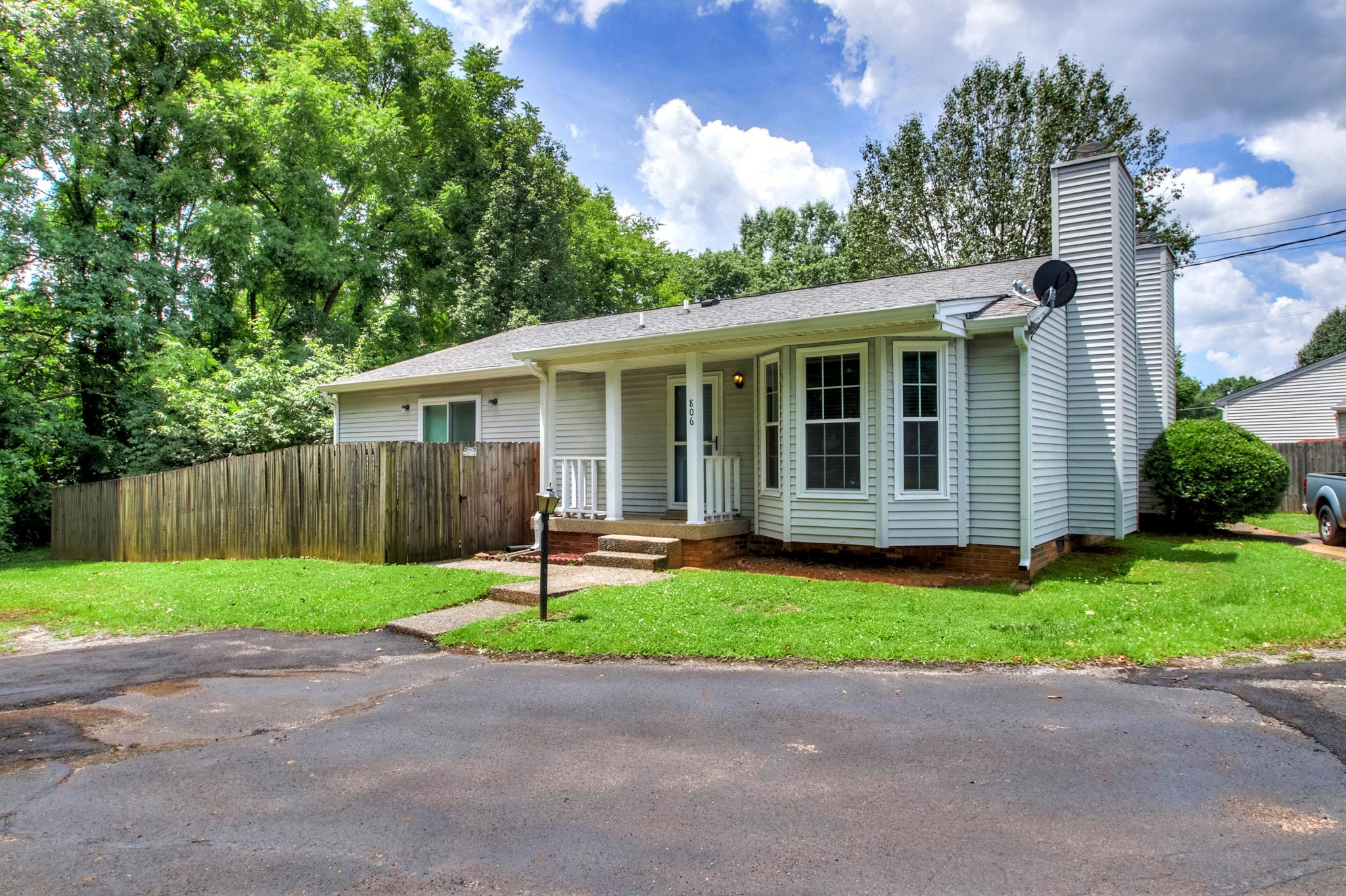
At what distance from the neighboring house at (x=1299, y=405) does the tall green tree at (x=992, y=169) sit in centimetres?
Result: 665

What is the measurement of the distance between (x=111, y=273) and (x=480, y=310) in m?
11.6

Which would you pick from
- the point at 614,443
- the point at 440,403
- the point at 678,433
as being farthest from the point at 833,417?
the point at 440,403

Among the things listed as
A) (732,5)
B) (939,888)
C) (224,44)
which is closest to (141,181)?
(224,44)

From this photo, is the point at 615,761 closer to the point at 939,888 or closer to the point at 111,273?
the point at 939,888

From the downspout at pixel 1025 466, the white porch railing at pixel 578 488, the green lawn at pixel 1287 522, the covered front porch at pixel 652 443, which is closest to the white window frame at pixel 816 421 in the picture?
the covered front porch at pixel 652 443

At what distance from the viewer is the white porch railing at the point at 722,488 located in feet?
34.8

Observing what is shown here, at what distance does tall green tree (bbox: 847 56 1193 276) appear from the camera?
83.1ft

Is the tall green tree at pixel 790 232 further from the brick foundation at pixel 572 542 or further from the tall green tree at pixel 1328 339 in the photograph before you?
the tall green tree at pixel 1328 339

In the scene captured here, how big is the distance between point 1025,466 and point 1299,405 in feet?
82.7

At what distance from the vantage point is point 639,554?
10250mm

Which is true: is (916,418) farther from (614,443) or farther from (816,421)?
(614,443)

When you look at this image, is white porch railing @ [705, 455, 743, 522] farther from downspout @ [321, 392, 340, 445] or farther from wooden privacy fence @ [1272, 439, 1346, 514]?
wooden privacy fence @ [1272, 439, 1346, 514]

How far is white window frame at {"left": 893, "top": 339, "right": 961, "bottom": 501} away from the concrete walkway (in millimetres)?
3142

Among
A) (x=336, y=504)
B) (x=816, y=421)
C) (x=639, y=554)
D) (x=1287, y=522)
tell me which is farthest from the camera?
(x=1287, y=522)
